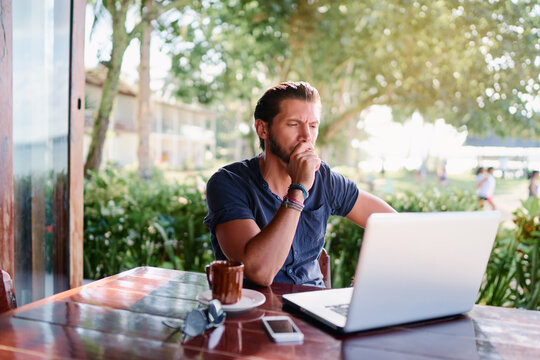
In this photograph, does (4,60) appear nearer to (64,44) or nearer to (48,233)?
(64,44)

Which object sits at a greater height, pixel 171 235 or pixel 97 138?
pixel 97 138

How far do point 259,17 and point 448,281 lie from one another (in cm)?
626

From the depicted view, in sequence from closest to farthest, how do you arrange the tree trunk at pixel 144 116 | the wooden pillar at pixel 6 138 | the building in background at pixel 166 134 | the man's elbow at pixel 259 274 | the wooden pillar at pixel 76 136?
1. the man's elbow at pixel 259 274
2. the wooden pillar at pixel 6 138
3. the wooden pillar at pixel 76 136
4. the tree trunk at pixel 144 116
5. the building in background at pixel 166 134

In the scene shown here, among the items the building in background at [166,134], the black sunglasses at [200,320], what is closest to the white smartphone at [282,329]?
the black sunglasses at [200,320]

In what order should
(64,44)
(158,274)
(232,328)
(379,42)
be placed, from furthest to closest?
(379,42), (64,44), (158,274), (232,328)

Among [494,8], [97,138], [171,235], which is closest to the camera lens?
[171,235]

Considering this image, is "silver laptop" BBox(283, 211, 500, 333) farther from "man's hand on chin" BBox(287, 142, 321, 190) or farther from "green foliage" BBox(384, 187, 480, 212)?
"green foliage" BBox(384, 187, 480, 212)

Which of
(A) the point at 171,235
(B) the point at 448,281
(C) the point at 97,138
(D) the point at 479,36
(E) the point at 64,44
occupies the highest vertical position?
(D) the point at 479,36

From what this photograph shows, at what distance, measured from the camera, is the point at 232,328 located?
3.61ft

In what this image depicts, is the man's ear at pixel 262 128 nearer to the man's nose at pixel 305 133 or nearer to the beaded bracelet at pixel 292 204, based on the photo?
the man's nose at pixel 305 133

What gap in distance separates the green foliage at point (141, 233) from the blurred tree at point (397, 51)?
3.36 m

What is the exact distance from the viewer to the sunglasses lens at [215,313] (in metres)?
1.09

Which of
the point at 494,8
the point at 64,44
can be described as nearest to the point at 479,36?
the point at 494,8

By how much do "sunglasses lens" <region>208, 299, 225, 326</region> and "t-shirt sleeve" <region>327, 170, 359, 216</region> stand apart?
40.9 inches
